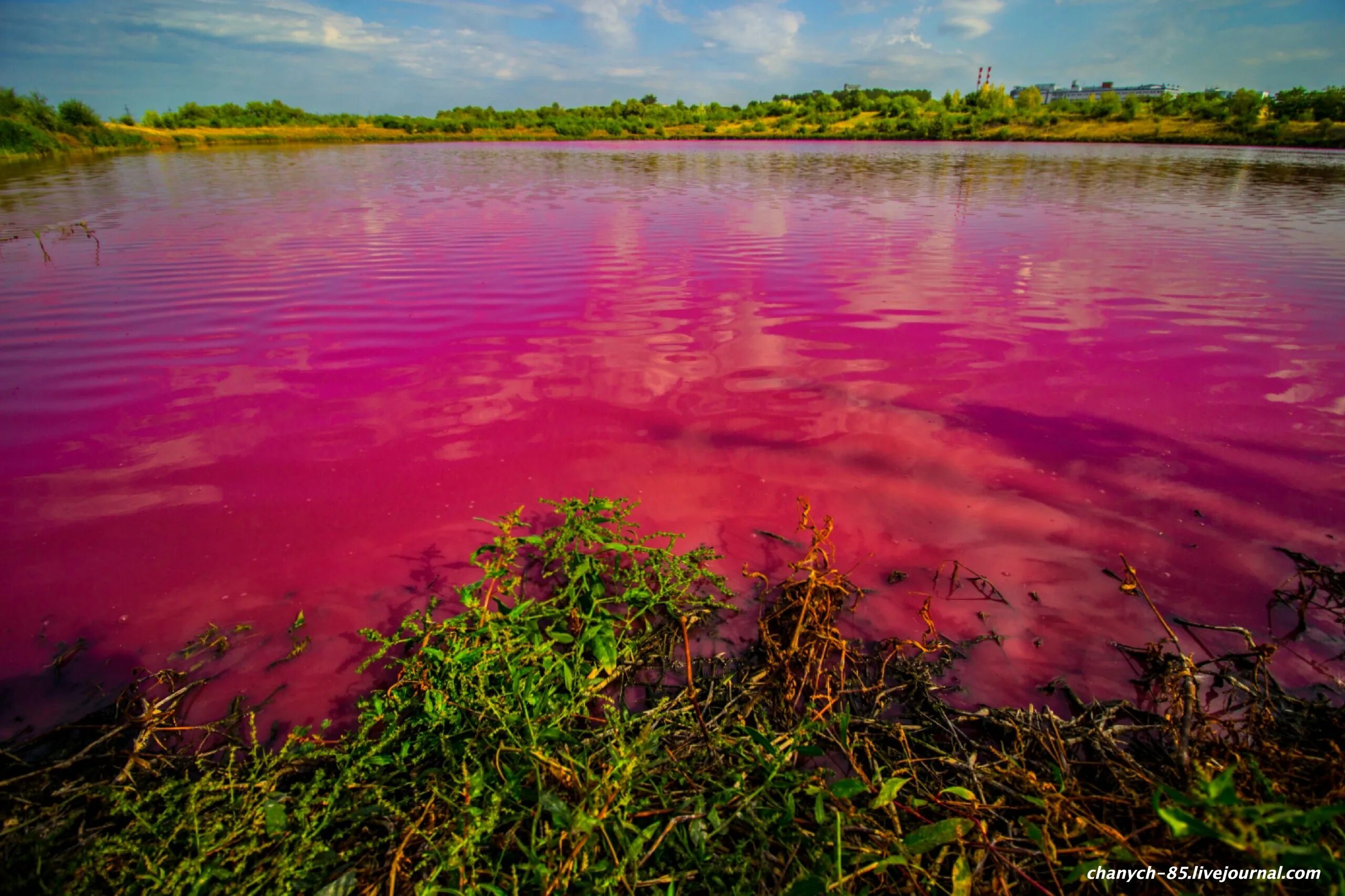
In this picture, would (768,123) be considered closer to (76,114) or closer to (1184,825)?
(76,114)

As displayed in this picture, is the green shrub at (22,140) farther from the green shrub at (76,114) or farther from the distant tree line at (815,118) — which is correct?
the green shrub at (76,114)

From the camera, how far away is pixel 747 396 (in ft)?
12.5

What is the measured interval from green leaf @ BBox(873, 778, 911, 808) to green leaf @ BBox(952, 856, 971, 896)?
0.55 ft

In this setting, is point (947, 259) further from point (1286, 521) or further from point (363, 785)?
point (363, 785)

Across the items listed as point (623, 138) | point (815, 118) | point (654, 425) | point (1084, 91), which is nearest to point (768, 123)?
point (815, 118)

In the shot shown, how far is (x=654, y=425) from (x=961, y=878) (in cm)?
258

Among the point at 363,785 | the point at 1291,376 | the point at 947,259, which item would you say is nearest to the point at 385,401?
the point at 363,785

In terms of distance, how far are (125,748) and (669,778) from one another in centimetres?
154

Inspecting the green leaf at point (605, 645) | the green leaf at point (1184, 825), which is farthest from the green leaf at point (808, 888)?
the green leaf at point (605, 645)

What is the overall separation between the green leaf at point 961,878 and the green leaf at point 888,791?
167 mm

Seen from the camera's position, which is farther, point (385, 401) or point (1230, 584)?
point (385, 401)

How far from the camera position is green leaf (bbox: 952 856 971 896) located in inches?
48.4

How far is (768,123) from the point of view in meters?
70.9

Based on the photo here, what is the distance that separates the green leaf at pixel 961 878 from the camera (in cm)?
123
